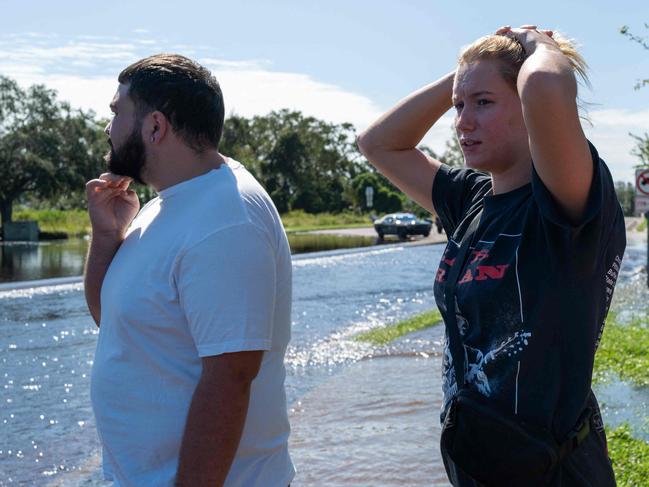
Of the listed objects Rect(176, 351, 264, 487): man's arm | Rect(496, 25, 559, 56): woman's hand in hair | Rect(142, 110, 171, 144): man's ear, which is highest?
Rect(496, 25, 559, 56): woman's hand in hair

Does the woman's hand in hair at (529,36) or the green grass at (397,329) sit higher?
the woman's hand in hair at (529,36)

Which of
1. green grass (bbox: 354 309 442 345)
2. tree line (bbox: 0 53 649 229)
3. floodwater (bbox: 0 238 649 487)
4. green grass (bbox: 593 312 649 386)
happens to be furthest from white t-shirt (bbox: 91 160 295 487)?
tree line (bbox: 0 53 649 229)

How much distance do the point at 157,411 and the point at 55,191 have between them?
156ft

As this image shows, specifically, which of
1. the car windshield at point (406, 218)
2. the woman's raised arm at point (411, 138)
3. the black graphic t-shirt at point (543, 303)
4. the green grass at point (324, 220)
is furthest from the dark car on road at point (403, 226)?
the black graphic t-shirt at point (543, 303)

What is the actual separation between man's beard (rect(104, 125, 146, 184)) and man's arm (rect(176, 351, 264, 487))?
0.60 metres

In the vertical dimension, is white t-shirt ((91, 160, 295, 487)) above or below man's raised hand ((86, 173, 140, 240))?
below

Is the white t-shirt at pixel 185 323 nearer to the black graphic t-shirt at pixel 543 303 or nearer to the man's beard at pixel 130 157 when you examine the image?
the man's beard at pixel 130 157

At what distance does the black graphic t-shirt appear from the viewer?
2.16 m

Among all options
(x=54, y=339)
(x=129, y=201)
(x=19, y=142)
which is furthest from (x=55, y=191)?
(x=129, y=201)

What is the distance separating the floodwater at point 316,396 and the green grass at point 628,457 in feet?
1.27

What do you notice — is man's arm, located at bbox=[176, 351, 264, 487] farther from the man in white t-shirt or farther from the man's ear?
the man's ear

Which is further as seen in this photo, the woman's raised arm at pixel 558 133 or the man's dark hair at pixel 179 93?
the man's dark hair at pixel 179 93

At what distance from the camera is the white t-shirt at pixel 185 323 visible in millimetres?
2246

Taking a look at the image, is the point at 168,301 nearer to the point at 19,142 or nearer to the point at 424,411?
the point at 424,411
